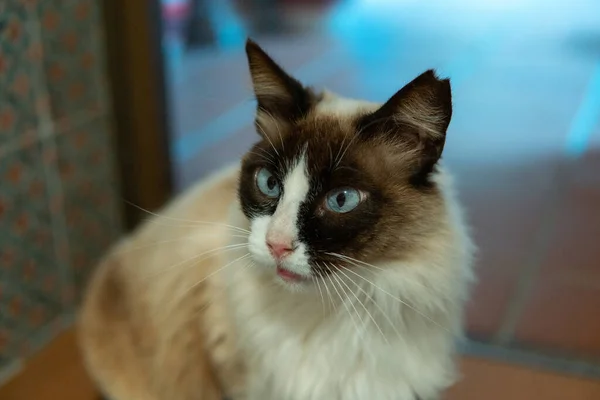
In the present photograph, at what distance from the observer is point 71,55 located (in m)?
1.52

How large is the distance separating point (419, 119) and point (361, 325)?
1.06 ft

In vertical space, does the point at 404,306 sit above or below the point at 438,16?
below

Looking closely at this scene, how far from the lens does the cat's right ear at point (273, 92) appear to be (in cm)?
93

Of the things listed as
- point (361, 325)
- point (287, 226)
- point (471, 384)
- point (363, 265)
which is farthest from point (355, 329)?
point (471, 384)

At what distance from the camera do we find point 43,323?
161 cm

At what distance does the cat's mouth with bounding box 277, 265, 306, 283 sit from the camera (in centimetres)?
89

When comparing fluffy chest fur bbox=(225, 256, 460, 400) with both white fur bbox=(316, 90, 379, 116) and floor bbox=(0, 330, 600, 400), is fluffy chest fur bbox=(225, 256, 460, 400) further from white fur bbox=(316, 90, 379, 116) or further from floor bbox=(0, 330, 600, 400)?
floor bbox=(0, 330, 600, 400)

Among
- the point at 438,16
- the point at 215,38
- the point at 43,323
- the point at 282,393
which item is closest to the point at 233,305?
the point at 282,393

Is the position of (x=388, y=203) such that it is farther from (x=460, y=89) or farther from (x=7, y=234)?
(x=460, y=89)

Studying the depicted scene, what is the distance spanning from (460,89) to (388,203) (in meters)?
2.18

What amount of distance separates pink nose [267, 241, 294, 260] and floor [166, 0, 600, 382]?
63cm

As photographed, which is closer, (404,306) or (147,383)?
(404,306)

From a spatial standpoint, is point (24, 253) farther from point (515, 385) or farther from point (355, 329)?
point (515, 385)

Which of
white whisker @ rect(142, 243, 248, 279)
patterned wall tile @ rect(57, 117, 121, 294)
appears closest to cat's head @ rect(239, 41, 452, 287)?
white whisker @ rect(142, 243, 248, 279)
